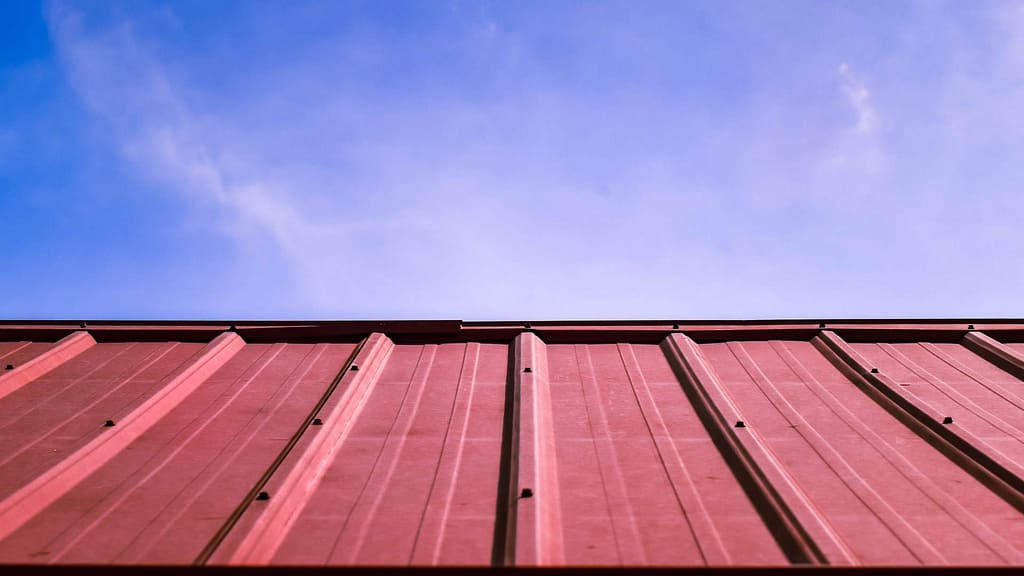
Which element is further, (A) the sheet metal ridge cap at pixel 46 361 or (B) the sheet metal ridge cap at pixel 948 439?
(A) the sheet metal ridge cap at pixel 46 361

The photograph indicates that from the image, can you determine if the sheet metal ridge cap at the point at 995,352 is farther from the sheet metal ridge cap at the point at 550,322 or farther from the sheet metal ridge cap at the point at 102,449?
the sheet metal ridge cap at the point at 102,449

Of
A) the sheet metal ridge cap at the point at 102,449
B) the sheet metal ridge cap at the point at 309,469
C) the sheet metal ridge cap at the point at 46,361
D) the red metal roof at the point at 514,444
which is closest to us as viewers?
the sheet metal ridge cap at the point at 309,469

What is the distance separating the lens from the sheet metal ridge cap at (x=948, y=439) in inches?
218

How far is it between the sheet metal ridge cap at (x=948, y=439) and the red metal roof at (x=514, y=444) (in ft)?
0.08

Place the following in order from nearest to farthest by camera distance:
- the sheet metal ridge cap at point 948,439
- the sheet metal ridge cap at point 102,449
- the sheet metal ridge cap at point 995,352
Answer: the sheet metal ridge cap at point 102,449
the sheet metal ridge cap at point 948,439
the sheet metal ridge cap at point 995,352

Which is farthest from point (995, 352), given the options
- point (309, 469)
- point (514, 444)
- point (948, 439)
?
point (309, 469)

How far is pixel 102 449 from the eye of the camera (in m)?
6.12

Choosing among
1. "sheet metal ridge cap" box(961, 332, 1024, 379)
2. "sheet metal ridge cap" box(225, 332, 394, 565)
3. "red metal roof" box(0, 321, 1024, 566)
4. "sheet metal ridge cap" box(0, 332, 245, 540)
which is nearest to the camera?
"sheet metal ridge cap" box(225, 332, 394, 565)

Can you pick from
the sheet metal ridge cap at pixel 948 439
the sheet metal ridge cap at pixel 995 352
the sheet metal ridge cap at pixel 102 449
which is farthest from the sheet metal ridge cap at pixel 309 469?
the sheet metal ridge cap at pixel 995 352

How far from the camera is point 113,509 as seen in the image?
17.3 feet

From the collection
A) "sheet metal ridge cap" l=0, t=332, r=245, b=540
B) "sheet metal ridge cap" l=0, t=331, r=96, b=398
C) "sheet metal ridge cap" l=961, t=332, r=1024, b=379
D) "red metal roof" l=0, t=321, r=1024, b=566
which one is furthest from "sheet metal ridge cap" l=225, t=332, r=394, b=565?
"sheet metal ridge cap" l=961, t=332, r=1024, b=379

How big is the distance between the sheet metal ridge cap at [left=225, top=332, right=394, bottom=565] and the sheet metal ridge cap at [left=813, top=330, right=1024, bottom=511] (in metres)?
6.02

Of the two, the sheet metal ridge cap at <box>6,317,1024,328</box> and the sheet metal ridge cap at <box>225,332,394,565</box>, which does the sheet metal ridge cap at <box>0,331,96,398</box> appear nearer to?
the sheet metal ridge cap at <box>6,317,1024,328</box>

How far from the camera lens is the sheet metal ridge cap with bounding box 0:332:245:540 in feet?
16.7
